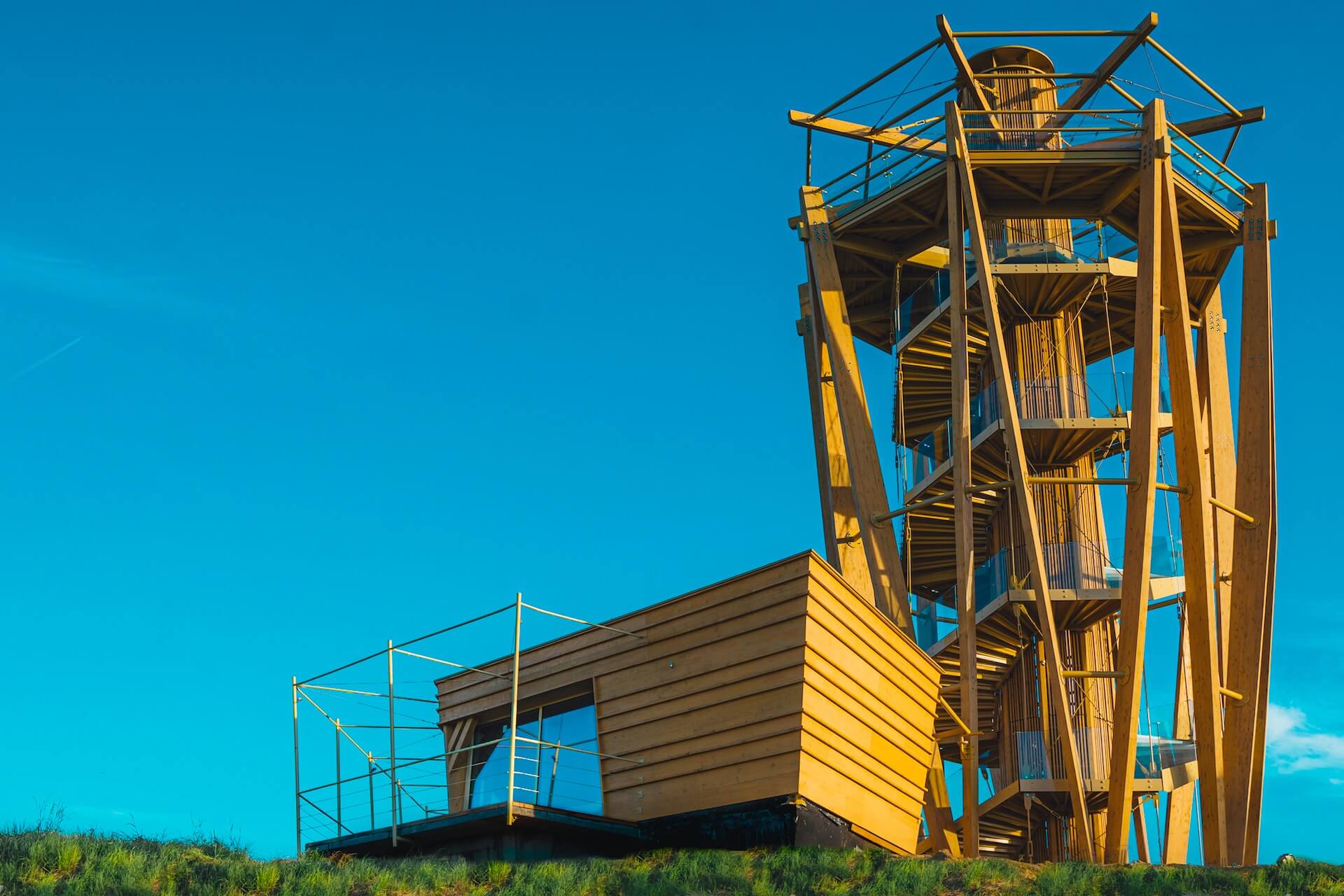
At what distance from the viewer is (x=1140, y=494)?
86.0ft

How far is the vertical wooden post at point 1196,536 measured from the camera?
1029 inches

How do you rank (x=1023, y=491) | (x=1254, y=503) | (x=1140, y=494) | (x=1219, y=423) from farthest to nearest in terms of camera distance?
(x=1219, y=423) → (x=1254, y=503) → (x=1023, y=491) → (x=1140, y=494)

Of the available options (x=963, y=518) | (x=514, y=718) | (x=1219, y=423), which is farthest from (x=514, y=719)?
(x=1219, y=423)

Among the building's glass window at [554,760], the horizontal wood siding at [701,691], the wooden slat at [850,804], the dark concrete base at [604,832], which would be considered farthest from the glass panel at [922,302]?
the dark concrete base at [604,832]

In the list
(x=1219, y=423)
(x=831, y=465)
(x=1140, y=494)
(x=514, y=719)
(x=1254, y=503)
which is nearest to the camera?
(x=514, y=719)

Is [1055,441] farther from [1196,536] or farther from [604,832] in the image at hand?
[604,832]

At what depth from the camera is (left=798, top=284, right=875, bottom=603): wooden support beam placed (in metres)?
30.7

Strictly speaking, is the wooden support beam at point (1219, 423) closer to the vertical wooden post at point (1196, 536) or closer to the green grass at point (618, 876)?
the vertical wooden post at point (1196, 536)

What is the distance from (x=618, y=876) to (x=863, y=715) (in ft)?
14.9

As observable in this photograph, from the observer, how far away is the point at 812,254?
3075 centimetres

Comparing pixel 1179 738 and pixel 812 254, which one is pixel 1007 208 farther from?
pixel 1179 738

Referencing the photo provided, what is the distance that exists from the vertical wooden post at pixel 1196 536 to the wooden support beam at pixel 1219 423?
322 cm

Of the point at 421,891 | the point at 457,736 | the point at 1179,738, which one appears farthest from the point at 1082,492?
the point at 421,891

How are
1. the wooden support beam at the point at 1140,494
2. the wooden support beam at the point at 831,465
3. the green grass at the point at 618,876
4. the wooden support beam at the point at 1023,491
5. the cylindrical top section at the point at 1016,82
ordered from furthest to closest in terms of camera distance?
the cylindrical top section at the point at 1016,82 → the wooden support beam at the point at 831,465 → the wooden support beam at the point at 1023,491 → the wooden support beam at the point at 1140,494 → the green grass at the point at 618,876
